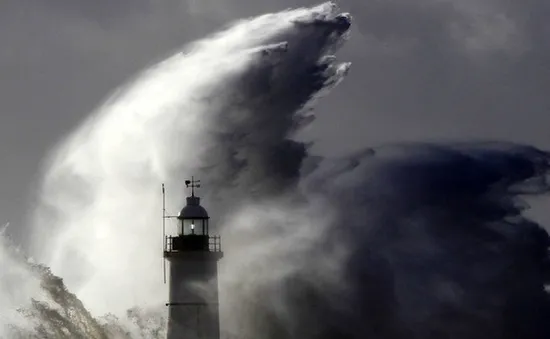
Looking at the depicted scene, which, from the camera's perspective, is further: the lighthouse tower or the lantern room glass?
the lantern room glass

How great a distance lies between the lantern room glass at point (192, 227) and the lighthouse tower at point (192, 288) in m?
0.17

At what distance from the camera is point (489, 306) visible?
59188mm

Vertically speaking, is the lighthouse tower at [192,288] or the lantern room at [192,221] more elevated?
the lantern room at [192,221]

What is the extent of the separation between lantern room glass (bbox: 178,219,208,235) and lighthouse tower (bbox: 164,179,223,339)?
0.56 ft

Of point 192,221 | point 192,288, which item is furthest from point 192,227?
point 192,288

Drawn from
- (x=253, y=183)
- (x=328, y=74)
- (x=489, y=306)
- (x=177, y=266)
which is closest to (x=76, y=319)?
(x=177, y=266)

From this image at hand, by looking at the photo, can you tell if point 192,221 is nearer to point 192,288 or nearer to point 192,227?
point 192,227

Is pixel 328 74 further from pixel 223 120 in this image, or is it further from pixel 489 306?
pixel 489 306

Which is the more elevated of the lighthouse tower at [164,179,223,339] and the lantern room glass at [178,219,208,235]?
the lantern room glass at [178,219,208,235]

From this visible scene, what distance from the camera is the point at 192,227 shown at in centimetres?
4866

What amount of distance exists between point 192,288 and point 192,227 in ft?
8.65

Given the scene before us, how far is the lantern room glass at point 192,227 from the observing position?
48562 millimetres

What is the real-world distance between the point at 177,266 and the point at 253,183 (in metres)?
10.1

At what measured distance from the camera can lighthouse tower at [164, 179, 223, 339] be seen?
47.3 m
